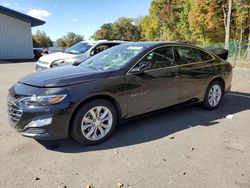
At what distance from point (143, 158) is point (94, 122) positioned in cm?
95

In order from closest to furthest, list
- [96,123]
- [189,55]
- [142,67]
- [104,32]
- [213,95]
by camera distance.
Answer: [96,123] → [142,67] → [189,55] → [213,95] → [104,32]

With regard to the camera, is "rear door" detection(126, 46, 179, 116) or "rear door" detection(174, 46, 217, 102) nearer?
"rear door" detection(126, 46, 179, 116)

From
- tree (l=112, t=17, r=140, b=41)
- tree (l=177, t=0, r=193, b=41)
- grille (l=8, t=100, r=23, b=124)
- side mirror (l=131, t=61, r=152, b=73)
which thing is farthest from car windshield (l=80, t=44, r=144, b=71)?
tree (l=112, t=17, r=140, b=41)

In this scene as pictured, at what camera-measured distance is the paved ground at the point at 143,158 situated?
9.84ft

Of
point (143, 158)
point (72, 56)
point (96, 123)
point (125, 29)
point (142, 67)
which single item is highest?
point (125, 29)

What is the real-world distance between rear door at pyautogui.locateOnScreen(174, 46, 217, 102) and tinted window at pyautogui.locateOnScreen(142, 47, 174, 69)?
0.18 metres

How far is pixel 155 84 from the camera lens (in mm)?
4516

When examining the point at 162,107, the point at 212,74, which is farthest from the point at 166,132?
the point at 212,74

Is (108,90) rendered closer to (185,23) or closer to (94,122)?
(94,122)

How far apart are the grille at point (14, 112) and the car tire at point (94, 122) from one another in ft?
2.54

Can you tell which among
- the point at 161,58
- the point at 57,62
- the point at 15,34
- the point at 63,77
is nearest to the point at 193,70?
the point at 161,58

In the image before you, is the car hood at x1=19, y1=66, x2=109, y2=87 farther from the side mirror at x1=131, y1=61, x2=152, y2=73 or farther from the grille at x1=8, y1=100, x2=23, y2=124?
the side mirror at x1=131, y1=61, x2=152, y2=73

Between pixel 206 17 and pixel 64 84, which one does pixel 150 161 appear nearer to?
pixel 64 84

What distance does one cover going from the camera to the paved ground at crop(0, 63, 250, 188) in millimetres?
2998
